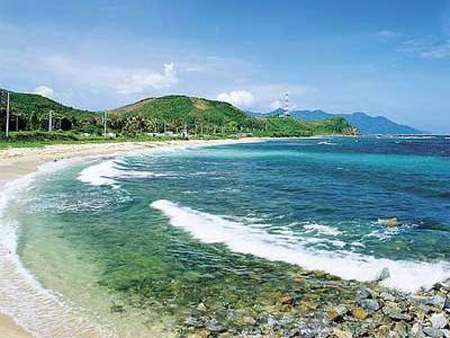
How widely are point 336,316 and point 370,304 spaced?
1.26 m

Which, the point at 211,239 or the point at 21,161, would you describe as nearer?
the point at 211,239

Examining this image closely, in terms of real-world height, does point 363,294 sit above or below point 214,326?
above

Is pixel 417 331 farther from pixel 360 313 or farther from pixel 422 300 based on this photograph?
pixel 422 300

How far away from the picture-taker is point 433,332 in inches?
345

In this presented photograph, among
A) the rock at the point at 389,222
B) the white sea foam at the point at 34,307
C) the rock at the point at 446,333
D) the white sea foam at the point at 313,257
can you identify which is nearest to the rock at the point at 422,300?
the white sea foam at the point at 313,257

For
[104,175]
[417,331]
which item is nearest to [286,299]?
[417,331]

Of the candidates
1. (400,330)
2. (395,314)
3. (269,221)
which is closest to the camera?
(400,330)

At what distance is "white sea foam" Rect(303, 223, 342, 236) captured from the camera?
60.0 ft

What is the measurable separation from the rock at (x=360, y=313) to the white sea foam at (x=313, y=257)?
2292 millimetres

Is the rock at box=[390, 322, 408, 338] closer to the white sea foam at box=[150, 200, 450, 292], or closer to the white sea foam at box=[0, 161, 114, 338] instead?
the white sea foam at box=[150, 200, 450, 292]

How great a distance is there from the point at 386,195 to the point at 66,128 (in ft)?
335

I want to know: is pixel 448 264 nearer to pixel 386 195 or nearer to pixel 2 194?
pixel 386 195

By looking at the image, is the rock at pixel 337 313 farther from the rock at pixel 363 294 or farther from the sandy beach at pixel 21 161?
the sandy beach at pixel 21 161

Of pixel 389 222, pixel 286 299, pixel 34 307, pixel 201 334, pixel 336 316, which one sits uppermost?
pixel 389 222
